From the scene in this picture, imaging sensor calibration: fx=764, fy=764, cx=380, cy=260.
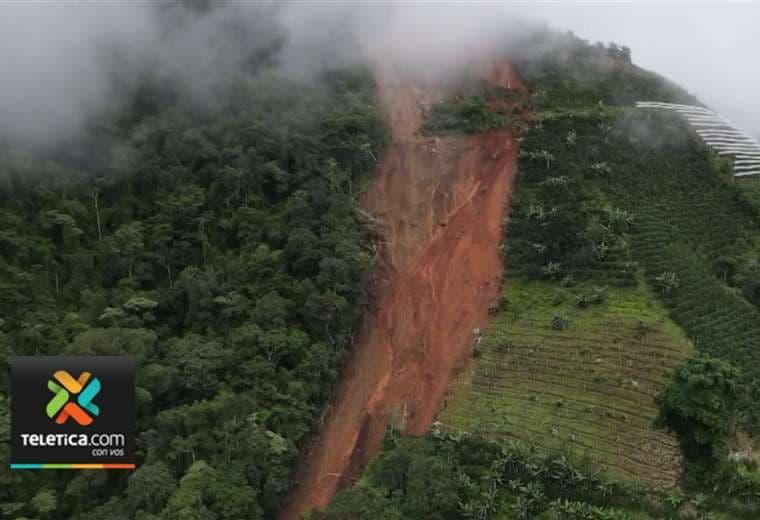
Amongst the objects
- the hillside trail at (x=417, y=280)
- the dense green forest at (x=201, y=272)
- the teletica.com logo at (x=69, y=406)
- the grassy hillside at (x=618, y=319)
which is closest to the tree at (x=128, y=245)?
the dense green forest at (x=201, y=272)

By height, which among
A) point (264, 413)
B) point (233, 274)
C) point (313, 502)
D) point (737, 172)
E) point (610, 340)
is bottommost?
point (313, 502)

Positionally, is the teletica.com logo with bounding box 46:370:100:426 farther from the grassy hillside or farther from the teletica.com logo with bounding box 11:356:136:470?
the grassy hillside

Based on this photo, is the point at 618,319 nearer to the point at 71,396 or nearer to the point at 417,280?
the point at 417,280

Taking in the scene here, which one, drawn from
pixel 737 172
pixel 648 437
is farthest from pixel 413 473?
pixel 737 172

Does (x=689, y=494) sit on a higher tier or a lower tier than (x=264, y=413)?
lower

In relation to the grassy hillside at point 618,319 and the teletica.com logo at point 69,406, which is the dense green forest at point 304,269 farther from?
the teletica.com logo at point 69,406

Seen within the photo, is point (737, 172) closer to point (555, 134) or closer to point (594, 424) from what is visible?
point (555, 134)
